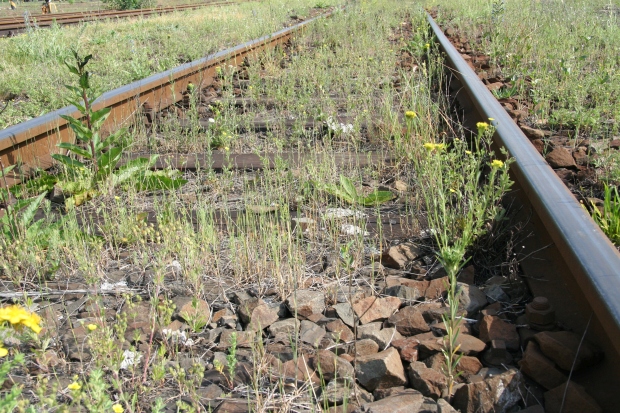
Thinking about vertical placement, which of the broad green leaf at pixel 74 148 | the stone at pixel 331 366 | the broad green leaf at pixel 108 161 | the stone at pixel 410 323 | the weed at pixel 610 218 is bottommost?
the stone at pixel 410 323

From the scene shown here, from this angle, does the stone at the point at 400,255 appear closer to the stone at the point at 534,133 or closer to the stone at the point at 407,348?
the stone at the point at 407,348

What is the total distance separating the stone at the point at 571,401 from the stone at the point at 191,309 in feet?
4.30

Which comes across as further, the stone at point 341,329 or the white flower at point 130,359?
the stone at point 341,329

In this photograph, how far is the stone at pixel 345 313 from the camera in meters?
2.50

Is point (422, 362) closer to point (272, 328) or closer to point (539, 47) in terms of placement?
point (272, 328)

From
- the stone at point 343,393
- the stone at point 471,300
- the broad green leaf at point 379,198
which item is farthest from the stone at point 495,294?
the broad green leaf at point 379,198

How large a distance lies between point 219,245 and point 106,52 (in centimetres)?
685

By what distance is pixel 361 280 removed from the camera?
9.32 feet

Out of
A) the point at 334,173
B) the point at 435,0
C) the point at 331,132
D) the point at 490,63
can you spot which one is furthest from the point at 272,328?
the point at 435,0

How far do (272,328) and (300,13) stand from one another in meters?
13.0

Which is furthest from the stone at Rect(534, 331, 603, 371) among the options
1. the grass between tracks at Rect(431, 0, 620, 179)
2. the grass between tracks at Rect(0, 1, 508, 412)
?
the grass between tracks at Rect(431, 0, 620, 179)

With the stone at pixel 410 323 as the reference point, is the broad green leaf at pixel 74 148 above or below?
above

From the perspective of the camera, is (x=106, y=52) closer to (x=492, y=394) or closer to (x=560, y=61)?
(x=560, y=61)

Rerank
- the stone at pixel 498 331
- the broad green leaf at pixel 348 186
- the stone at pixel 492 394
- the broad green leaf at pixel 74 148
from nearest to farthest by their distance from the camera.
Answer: the stone at pixel 492 394, the stone at pixel 498 331, the broad green leaf at pixel 348 186, the broad green leaf at pixel 74 148
